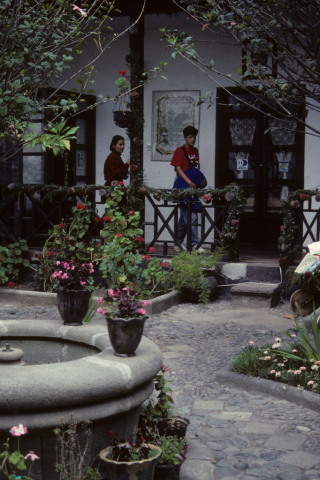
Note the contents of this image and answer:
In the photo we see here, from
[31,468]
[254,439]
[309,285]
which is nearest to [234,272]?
[309,285]

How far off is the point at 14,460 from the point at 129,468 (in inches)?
21.9

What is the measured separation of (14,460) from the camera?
8.96ft

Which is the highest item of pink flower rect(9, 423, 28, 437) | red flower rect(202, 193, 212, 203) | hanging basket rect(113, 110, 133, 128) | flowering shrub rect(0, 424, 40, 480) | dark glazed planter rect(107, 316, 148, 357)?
hanging basket rect(113, 110, 133, 128)

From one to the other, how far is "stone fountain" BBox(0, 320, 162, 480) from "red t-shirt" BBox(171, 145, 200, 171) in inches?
244

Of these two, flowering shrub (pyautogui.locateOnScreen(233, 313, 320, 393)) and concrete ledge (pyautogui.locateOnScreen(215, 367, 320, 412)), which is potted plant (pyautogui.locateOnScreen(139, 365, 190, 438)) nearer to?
concrete ledge (pyautogui.locateOnScreen(215, 367, 320, 412))

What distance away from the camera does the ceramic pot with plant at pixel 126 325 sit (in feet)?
10.9

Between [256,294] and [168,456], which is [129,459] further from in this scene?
[256,294]

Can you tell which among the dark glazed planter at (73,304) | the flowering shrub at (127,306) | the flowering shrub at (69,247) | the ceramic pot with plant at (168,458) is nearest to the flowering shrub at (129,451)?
the ceramic pot with plant at (168,458)

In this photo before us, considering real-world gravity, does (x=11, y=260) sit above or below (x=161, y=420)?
above

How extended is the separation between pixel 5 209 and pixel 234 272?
374cm

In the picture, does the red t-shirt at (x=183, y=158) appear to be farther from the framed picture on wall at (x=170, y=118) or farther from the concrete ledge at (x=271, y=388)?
the concrete ledge at (x=271, y=388)

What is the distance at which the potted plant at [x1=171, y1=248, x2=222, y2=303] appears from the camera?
27.2 ft

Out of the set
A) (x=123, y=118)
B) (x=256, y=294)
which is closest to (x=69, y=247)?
(x=123, y=118)

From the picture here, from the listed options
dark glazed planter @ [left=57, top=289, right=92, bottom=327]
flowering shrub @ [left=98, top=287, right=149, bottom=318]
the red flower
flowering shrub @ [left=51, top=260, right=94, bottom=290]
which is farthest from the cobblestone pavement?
the red flower
